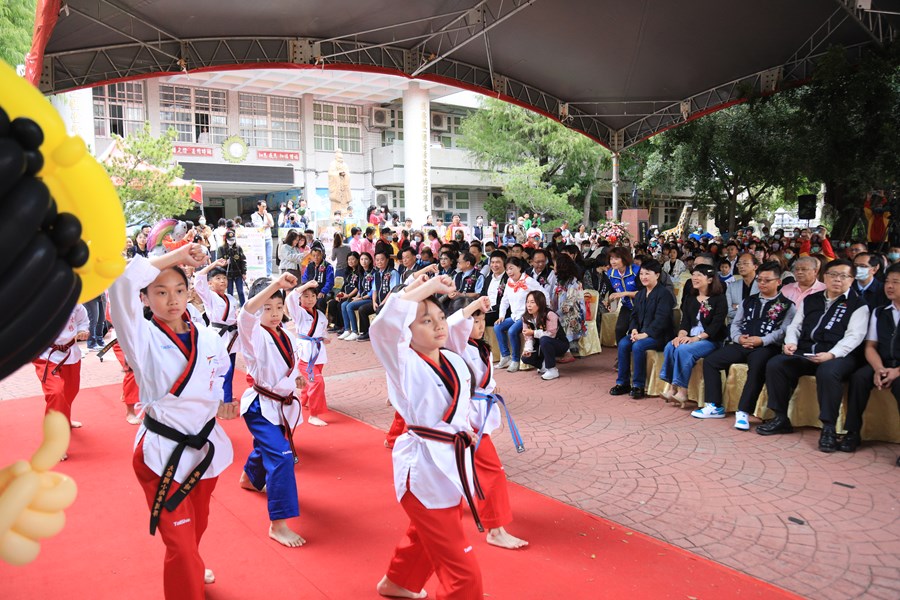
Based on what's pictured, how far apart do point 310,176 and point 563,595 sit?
2744 centimetres

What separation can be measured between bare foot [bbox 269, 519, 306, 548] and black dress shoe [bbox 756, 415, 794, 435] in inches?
158

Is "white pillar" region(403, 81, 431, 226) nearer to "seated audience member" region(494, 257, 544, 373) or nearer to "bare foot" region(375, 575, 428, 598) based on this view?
"seated audience member" region(494, 257, 544, 373)

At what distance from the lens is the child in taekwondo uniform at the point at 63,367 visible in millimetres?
5340

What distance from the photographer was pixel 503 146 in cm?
2652

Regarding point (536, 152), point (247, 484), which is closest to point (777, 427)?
point (247, 484)

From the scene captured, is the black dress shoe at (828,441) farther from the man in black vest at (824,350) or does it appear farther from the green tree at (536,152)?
the green tree at (536,152)

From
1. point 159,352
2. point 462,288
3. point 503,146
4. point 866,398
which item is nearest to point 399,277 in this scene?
point 462,288

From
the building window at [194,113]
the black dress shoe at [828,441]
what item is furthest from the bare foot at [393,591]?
the building window at [194,113]

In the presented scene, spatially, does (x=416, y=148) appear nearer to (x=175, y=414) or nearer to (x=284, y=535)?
(x=284, y=535)

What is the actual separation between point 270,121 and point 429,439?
2782 centimetres

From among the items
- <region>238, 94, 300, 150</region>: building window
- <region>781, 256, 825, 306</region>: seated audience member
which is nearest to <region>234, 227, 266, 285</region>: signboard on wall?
<region>781, 256, 825, 306</region>: seated audience member

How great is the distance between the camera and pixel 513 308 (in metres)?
8.31

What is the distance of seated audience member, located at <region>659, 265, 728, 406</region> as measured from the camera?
6383mm

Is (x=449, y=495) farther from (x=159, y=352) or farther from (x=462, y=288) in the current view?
(x=462, y=288)
